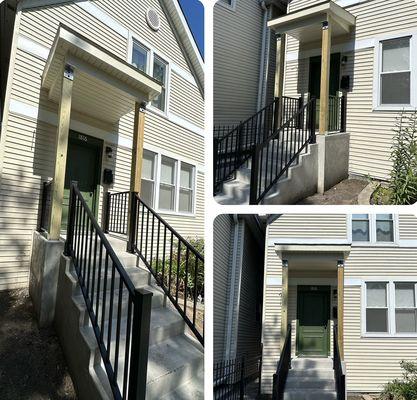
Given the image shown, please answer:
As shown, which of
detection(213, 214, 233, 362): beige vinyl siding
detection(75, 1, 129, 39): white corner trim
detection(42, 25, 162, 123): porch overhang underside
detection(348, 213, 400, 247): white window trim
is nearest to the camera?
detection(213, 214, 233, 362): beige vinyl siding

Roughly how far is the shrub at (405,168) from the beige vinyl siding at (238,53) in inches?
101

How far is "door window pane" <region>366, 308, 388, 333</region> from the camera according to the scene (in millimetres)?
5500

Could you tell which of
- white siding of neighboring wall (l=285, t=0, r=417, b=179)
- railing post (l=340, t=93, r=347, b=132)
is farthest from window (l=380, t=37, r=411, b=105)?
railing post (l=340, t=93, r=347, b=132)

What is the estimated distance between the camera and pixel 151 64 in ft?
28.5

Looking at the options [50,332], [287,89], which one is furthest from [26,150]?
[287,89]

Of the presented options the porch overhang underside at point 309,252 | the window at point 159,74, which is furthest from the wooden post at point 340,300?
the window at point 159,74

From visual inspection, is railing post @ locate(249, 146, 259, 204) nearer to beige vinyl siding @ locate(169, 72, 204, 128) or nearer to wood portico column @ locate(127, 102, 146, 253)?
wood portico column @ locate(127, 102, 146, 253)

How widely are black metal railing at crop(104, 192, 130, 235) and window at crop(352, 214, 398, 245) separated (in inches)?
163

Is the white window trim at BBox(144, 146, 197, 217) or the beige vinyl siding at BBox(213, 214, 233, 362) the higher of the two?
the white window trim at BBox(144, 146, 197, 217)

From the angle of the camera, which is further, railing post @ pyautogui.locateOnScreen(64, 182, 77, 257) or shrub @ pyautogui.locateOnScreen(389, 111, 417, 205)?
railing post @ pyautogui.locateOnScreen(64, 182, 77, 257)

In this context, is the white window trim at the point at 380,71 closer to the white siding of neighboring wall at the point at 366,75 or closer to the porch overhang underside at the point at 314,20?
the white siding of neighboring wall at the point at 366,75

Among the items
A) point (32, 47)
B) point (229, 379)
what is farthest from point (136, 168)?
point (229, 379)

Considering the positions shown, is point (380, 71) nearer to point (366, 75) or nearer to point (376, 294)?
point (366, 75)

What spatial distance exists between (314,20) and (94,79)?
3.80 metres
